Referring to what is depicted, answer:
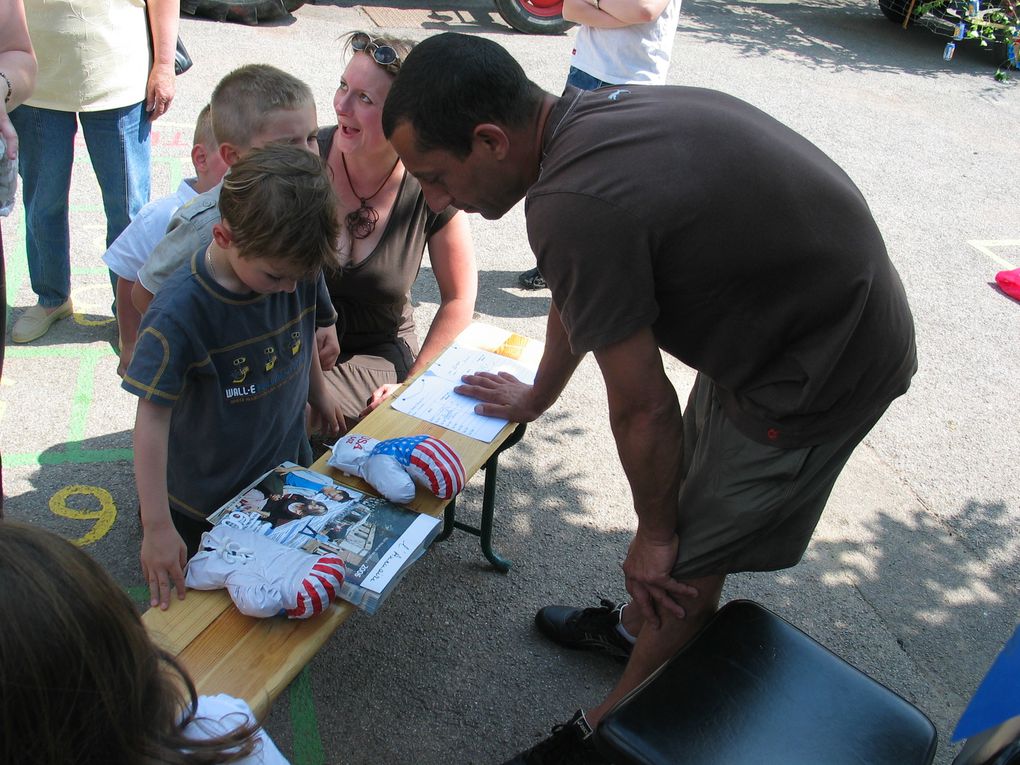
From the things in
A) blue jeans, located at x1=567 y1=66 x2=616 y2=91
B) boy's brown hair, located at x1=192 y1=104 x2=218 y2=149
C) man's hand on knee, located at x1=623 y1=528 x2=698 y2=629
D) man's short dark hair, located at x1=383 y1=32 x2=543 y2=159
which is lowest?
man's hand on knee, located at x1=623 y1=528 x2=698 y2=629

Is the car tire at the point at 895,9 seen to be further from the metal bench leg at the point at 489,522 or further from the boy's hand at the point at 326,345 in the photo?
the boy's hand at the point at 326,345

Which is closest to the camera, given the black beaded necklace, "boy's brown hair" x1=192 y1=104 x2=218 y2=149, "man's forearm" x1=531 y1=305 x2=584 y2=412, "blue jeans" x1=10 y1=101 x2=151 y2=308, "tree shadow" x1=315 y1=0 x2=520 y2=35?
"man's forearm" x1=531 y1=305 x2=584 y2=412

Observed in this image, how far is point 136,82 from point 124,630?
308 cm

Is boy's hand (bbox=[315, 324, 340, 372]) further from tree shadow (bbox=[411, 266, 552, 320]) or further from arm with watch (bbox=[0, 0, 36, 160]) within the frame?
tree shadow (bbox=[411, 266, 552, 320])

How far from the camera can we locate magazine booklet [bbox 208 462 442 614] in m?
1.82

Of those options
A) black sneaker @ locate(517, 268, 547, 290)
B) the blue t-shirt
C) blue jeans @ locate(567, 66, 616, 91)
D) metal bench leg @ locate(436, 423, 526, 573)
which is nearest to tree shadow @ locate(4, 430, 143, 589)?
the blue t-shirt

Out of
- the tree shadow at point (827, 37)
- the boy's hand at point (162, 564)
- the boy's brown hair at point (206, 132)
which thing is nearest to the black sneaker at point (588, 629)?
the boy's hand at point (162, 564)

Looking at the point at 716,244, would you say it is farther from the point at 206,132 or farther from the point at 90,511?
the point at 90,511

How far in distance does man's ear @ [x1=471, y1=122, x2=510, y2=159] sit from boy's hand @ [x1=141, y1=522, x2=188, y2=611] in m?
1.05

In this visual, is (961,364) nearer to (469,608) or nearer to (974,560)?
(974,560)

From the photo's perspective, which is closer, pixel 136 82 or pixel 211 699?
pixel 211 699

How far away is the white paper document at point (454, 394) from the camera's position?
2441 millimetres

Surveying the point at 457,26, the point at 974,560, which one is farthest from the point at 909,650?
the point at 457,26

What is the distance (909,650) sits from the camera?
289 cm
